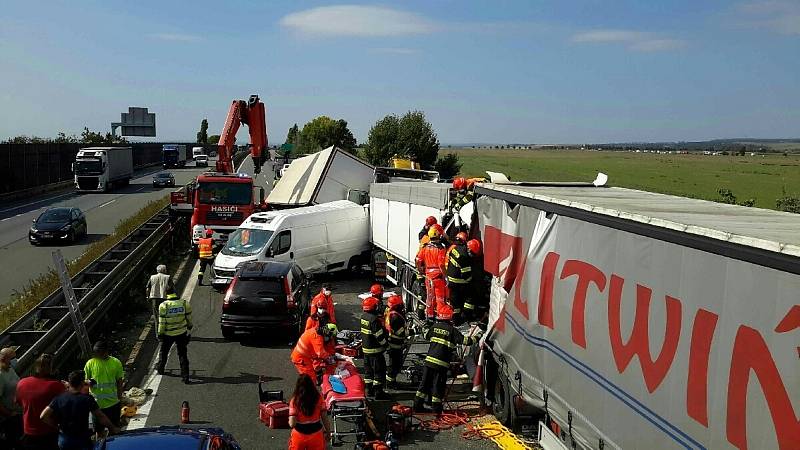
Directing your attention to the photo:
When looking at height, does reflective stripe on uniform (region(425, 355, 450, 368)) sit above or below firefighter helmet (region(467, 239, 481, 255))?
below

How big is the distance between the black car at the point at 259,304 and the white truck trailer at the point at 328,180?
10.4 metres

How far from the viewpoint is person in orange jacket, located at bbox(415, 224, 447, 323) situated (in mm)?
12445

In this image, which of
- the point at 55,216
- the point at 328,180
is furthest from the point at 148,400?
the point at 55,216

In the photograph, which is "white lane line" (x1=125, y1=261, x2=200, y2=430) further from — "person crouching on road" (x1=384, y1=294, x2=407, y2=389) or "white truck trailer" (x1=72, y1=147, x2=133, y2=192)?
"white truck trailer" (x1=72, y1=147, x2=133, y2=192)

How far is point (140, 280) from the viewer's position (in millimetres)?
18922

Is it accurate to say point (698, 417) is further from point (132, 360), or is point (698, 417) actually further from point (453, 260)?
point (132, 360)

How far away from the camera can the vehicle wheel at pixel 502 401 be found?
383 inches

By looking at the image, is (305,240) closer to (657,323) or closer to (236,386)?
(236,386)

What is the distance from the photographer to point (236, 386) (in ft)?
39.1

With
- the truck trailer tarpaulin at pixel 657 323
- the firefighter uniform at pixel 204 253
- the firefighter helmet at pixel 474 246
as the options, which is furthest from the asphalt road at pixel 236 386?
the firefighter uniform at pixel 204 253

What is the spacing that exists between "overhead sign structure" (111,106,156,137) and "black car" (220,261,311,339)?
76632mm

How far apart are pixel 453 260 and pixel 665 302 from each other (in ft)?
19.6

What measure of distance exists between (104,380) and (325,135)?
8229cm

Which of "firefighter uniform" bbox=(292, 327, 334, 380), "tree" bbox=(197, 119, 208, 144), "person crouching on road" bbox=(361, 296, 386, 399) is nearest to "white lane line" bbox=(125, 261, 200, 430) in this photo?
"firefighter uniform" bbox=(292, 327, 334, 380)
